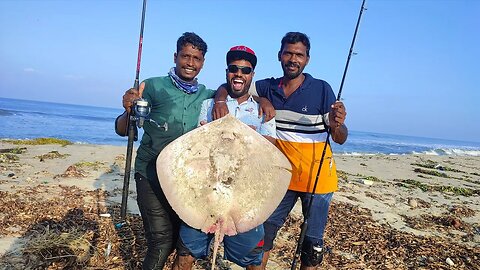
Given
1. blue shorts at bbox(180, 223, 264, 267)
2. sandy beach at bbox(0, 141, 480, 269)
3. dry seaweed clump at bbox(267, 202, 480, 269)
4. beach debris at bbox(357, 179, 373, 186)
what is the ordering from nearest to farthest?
blue shorts at bbox(180, 223, 264, 267)
sandy beach at bbox(0, 141, 480, 269)
dry seaweed clump at bbox(267, 202, 480, 269)
beach debris at bbox(357, 179, 373, 186)

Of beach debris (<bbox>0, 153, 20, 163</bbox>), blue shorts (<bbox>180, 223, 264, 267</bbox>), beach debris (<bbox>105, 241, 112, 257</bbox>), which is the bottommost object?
beach debris (<bbox>0, 153, 20, 163</bbox>)

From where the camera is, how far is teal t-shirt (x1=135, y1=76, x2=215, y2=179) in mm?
2932

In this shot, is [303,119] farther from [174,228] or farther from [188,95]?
[174,228]

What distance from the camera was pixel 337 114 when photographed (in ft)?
9.83

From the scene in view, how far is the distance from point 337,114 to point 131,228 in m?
3.38

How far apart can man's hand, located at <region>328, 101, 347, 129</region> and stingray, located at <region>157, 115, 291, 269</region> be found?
81 centimetres

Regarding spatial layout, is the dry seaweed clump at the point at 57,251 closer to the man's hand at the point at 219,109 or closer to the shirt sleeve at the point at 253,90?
the man's hand at the point at 219,109

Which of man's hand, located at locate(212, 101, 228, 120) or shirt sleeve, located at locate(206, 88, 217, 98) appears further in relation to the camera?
shirt sleeve, located at locate(206, 88, 217, 98)

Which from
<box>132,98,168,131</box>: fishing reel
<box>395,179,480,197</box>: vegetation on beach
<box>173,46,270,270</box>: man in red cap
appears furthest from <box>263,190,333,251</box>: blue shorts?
<box>395,179,480,197</box>: vegetation on beach

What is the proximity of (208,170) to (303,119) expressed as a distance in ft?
4.00

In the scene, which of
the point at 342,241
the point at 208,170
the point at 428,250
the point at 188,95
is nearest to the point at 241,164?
the point at 208,170

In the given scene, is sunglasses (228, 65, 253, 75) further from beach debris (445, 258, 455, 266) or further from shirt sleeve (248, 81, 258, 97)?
beach debris (445, 258, 455, 266)

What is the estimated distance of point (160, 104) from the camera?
3.00 m

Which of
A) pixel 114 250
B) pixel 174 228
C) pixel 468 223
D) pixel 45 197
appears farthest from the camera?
pixel 468 223
